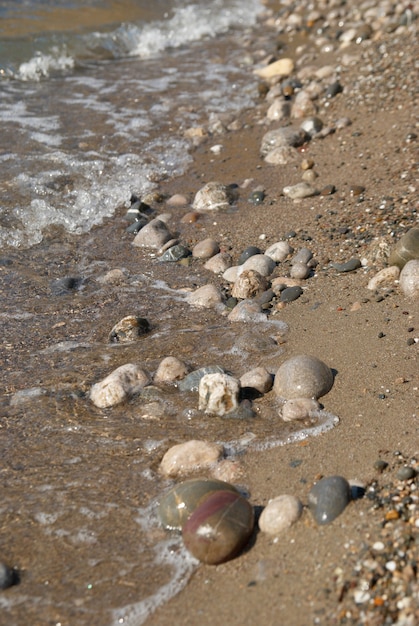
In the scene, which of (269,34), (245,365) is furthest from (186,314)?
(269,34)

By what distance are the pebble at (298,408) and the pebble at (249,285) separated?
1.13m

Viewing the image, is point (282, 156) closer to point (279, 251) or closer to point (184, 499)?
point (279, 251)

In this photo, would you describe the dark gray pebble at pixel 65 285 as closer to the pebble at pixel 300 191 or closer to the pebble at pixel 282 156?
the pebble at pixel 300 191

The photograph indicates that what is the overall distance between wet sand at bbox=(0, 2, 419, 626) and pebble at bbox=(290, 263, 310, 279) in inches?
2.4

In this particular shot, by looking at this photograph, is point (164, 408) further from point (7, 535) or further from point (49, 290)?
point (49, 290)

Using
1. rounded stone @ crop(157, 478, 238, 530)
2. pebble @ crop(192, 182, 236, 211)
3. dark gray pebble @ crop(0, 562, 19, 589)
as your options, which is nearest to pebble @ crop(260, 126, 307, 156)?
pebble @ crop(192, 182, 236, 211)

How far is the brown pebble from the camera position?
5.28 m

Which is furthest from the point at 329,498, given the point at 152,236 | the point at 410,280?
the point at 152,236

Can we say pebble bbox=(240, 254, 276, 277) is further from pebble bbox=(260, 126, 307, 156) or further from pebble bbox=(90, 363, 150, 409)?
pebble bbox=(260, 126, 307, 156)

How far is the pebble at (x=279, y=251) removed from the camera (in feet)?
15.0

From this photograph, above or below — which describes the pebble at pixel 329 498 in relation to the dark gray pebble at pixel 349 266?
below

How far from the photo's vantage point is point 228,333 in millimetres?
3979

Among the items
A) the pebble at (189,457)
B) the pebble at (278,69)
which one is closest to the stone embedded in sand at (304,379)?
the pebble at (189,457)

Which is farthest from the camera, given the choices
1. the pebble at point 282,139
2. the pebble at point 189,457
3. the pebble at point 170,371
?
the pebble at point 282,139
